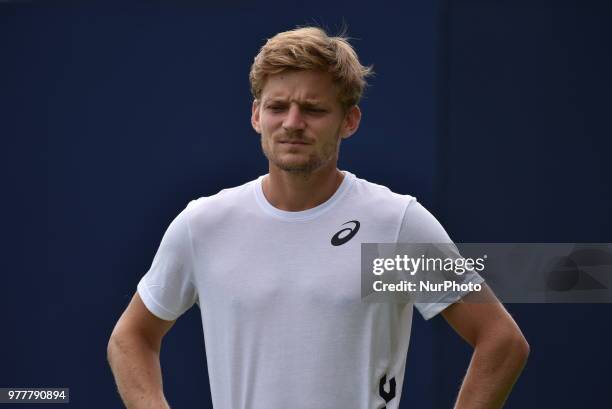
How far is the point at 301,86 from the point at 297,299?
55 cm

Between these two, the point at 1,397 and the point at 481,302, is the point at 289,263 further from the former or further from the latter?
the point at 1,397

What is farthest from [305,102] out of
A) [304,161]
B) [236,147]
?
[236,147]

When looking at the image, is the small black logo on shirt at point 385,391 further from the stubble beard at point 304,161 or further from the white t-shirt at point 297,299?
the stubble beard at point 304,161

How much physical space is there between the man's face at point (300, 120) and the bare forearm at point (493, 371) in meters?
0.66

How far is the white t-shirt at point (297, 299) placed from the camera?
106 inches

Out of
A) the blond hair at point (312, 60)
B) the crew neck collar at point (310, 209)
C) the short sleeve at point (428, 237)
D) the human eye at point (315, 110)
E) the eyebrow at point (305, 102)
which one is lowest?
the short sleeve at point (428, 237)

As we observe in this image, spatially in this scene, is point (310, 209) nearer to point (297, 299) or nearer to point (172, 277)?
point (297, 299)

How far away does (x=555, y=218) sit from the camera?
13.2ft

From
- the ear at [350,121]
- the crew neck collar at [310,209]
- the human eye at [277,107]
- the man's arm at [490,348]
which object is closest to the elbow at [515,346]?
the man's arm at [490,348]

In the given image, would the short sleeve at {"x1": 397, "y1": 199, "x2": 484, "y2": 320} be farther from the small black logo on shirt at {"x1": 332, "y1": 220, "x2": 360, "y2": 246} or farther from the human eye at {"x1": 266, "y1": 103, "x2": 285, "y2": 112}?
the human eye at {"x1": 266, "y1": 103, "x2": 285, "y2": 112}

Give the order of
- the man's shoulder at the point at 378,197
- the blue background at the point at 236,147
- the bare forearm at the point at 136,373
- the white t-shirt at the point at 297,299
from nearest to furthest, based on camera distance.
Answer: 1. the white t-shirt at the point at 297,299
2. the man's shoulder at the point at 378,197
3. the bare forearm at the point at 136,373
4. the blue background at the point at 236,147

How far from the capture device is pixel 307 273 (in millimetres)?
2748

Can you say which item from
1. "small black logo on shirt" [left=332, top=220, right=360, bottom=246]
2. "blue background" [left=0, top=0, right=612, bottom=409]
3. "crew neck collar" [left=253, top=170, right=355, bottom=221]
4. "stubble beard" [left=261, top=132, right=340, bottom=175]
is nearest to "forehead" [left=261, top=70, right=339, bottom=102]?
"stubble beard" [left=261, top=132, right=340, bottom=175]

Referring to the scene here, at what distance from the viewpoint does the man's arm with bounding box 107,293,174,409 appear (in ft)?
9.61
